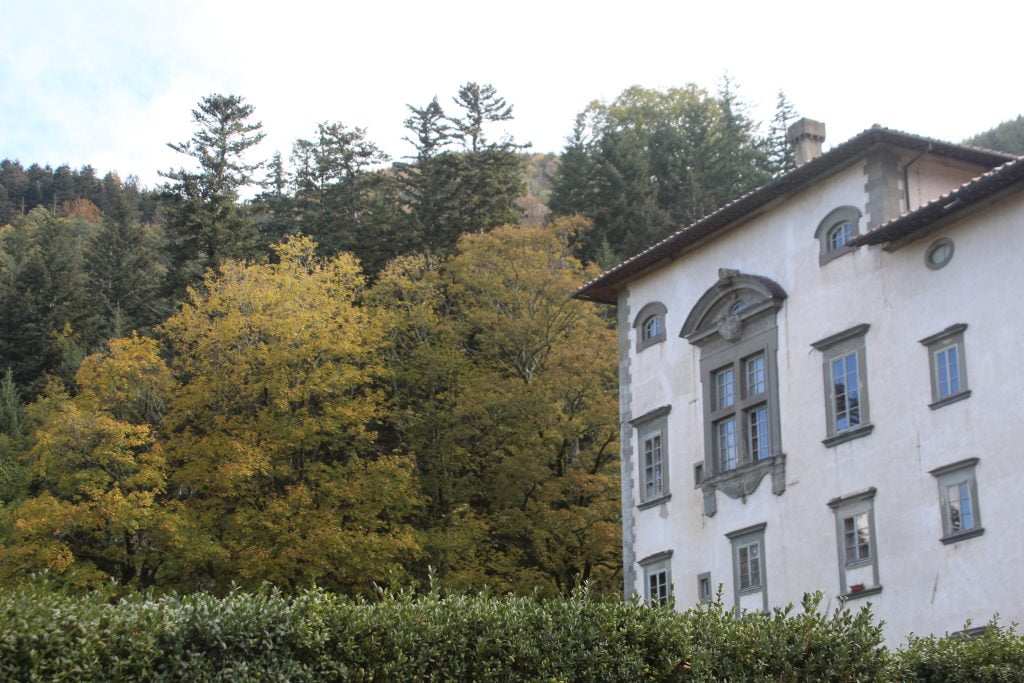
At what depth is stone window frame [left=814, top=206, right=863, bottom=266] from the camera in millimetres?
28000

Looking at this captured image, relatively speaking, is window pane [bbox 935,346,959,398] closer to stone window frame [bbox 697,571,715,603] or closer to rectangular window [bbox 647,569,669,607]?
stone window frame [bbox 697,571,715,603]

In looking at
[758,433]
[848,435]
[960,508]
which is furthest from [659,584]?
[960,508]

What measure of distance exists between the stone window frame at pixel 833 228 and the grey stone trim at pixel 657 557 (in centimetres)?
767

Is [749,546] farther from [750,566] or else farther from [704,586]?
[704,586]

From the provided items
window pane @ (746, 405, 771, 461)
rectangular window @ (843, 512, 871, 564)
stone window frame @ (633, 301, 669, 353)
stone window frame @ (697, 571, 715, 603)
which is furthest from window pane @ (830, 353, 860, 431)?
stone window frame @ (633, 301, 669, 353)

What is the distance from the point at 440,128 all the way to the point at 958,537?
49134mm

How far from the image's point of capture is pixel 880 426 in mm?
26578

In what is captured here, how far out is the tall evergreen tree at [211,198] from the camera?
6034cm

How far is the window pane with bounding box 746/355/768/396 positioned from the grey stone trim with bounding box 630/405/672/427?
276cm

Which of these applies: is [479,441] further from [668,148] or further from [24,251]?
[24,251]

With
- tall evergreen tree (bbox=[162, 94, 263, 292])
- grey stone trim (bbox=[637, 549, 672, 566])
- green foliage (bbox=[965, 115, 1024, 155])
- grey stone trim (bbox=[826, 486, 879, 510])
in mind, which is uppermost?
green foliage (bbox=[965, 115, 1024, 155])

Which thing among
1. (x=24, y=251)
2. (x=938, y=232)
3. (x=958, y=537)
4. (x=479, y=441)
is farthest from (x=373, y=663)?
(x=24, y=251)

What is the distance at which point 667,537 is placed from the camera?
32.0m

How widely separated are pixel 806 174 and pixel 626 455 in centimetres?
869
